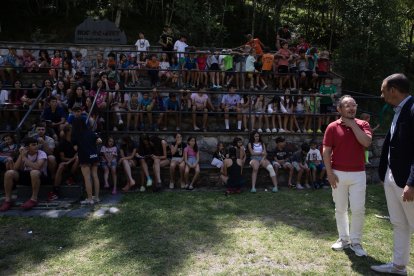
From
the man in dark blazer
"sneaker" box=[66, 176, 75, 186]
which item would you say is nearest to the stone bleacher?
"sneaker" box=[66, 176, 75, 186]

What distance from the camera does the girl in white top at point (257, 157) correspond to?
27.3 feet

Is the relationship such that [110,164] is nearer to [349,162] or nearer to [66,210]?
[66,210]

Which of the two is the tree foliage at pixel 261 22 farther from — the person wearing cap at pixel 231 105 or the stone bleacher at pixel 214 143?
the person wearing cap at pixel 231 105

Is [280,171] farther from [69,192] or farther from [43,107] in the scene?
[43,107]

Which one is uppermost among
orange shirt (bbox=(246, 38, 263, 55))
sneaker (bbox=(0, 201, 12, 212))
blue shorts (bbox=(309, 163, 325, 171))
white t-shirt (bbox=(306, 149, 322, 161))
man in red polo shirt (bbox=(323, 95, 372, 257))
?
orange shirt (bbox=(246, 38, 263, 55))

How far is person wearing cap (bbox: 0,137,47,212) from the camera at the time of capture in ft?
22.9

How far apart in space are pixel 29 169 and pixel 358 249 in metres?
5.60

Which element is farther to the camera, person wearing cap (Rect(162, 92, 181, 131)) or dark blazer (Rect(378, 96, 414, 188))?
person wearing cap (Rect(162, 92, 181, 131))

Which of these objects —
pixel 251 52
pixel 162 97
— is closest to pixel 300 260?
pixel 162 97

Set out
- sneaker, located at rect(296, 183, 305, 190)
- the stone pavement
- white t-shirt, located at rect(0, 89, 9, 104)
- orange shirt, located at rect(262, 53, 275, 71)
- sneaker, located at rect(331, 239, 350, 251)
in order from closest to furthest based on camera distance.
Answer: sneaker, located at rect(331, 239, 350, 251) → the stone pavement → sneaker, located at rect(296, 183, 305, 190) → white t-shirt, located at rect(0, 89, 9, 104) → orange shirt, located at rect(262, 53, 275, 71)

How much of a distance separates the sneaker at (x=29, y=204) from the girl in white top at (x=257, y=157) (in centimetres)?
402

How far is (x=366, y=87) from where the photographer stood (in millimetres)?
14555

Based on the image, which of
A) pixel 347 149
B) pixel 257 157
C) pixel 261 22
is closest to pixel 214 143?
pixel 257 157

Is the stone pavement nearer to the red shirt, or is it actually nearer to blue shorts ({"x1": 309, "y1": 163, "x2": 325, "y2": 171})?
the red shirt
